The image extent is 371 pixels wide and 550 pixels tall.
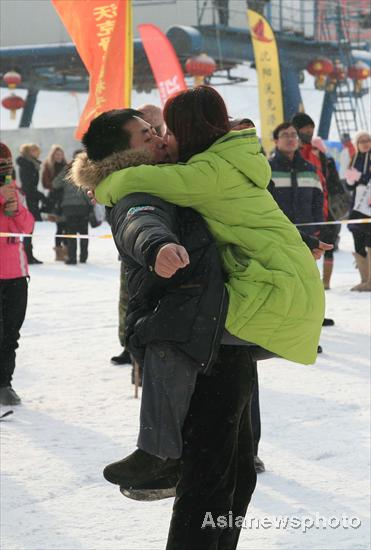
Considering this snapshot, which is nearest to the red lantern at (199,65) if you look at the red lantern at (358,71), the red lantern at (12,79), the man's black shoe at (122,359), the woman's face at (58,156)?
the red lantern at (358,71)

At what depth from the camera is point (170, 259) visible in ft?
7.98

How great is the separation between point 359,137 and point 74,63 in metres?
17.5

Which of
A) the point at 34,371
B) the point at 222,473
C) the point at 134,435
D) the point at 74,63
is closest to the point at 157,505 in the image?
the point at 134,435

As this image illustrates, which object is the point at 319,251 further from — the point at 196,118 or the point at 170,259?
the point at 170,259

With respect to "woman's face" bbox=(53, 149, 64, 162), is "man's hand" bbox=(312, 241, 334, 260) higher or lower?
higher

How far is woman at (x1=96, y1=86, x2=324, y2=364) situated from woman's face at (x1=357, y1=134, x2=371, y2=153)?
809 cm

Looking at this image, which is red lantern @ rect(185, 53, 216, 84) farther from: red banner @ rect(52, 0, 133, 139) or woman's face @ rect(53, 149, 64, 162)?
red banner @ rect(52, 0, 133, 139)

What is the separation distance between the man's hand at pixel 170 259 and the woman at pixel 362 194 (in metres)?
8.34

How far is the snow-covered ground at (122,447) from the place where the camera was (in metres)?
3.71

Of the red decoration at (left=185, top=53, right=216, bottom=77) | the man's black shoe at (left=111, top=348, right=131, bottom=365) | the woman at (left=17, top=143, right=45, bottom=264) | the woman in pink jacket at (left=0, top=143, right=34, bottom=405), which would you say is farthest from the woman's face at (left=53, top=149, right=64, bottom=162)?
the red decoration at (left=185, top=53, right=216, bottom=77)

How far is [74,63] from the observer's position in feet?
88.8

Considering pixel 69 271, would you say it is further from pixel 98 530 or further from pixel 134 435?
pixel 98 530

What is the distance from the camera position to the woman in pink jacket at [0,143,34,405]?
5.71m

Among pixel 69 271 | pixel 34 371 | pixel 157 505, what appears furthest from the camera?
pixel 69 271
